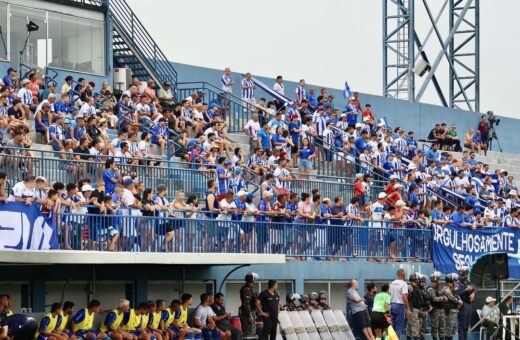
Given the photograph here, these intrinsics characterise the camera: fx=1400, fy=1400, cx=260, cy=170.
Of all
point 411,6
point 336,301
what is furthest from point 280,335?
point 411,6

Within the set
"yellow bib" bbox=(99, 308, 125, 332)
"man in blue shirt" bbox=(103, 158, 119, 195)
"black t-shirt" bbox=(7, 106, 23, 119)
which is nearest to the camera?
"yellow bib" bbox=(99, 308, 125, 332)

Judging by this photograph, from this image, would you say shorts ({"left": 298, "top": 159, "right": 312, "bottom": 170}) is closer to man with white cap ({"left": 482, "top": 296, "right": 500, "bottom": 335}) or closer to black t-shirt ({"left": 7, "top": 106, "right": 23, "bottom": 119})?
man with white cap ({"left": 482, "top": 296, "right": 500, "bottom": 335})

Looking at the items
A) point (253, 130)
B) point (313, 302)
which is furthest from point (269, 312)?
point (253, 130)

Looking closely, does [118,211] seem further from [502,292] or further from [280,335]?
[502,292]

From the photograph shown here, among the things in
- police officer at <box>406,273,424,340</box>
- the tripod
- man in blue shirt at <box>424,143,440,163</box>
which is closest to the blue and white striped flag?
man in blue shirt at <box>424,143,440,163</box>

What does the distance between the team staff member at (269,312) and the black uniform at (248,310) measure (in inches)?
7.7

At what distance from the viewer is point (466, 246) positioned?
3459 centimetres

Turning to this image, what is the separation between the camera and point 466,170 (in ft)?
133

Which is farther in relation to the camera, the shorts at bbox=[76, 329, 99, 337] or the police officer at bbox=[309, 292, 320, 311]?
the police officer at bbox=[309, 292, 320, 311]

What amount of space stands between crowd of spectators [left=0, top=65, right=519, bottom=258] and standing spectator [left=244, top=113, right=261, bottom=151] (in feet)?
0.08

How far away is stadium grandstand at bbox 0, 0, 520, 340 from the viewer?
80.3ft

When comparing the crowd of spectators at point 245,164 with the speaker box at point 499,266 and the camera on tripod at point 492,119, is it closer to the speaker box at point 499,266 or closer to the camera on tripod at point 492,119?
the speaker box at point 499,266

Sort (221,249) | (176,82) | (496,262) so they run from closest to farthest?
1. (221,249)
2. (496,262)
3. (176,82)

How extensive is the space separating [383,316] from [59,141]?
7.40 metres
